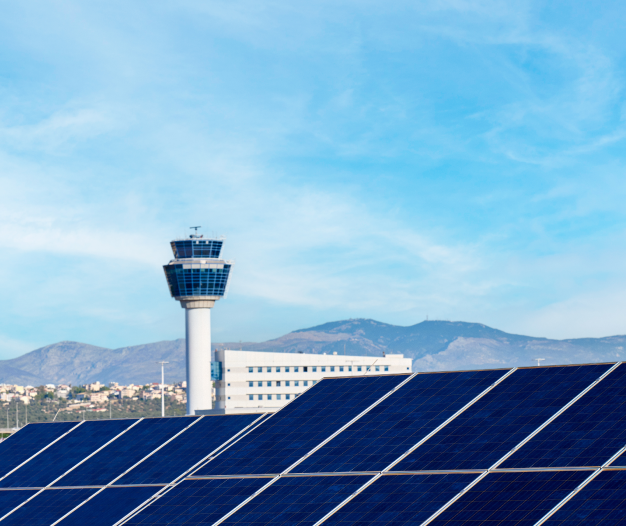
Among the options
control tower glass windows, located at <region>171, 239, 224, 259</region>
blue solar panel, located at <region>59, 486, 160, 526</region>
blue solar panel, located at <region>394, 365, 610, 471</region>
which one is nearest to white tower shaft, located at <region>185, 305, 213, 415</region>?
control tower glass windows, located at <region>171, 239, 224, 259</region>

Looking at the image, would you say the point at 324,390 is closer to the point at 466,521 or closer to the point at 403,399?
the point at 403,399

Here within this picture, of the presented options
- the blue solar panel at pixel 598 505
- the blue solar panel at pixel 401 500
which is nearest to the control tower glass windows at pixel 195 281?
the blue solar panel at pixel 401 500

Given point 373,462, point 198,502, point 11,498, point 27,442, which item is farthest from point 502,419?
point 27,442

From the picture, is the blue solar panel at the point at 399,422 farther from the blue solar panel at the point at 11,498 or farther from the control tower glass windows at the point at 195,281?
the control tower glass windows at the point at 195,281

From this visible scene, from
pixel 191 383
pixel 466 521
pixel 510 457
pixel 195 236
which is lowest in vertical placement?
pixel 466 521

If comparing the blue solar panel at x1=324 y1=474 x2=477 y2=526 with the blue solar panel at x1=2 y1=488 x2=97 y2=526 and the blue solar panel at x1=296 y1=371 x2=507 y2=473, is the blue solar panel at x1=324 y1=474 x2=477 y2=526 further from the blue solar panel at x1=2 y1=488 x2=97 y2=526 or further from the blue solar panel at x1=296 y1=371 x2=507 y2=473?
the blue solar panel at x1=2 y1=488 x2=97 y2=526

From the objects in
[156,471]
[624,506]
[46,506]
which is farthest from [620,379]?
[46,506]

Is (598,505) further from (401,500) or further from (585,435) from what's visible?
(401,500)
